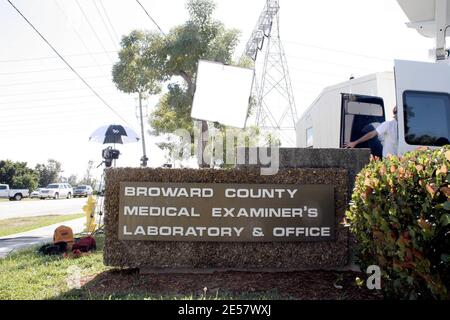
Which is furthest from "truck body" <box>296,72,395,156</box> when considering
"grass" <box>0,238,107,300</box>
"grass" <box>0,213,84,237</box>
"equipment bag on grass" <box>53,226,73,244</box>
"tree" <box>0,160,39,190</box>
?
"tree" <box>0,160,39,190</box>

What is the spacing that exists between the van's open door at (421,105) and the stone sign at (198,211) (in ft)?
8.50

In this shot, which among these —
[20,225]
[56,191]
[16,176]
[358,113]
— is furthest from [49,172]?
[358,113]

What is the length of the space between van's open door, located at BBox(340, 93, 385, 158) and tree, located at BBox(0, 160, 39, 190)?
2257 inches

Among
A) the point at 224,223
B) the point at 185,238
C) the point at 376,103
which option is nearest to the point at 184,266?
the point at 185,238

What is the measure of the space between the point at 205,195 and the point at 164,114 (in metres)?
11.0

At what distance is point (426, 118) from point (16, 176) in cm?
6091

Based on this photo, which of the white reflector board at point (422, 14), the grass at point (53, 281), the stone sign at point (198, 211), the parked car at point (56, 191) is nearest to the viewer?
the grass at point (53, 281)

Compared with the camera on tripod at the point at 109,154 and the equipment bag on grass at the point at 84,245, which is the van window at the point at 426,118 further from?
the camera on tripod at the point at 109,154

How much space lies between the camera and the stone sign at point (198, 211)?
4918 mm

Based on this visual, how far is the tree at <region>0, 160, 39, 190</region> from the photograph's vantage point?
5756 cm

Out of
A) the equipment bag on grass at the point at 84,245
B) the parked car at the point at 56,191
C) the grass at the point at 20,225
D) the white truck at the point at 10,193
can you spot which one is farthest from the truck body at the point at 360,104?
the parked car at the point at 56,191

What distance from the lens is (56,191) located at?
156 feet

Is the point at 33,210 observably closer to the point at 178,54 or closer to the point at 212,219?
the point at 178,54

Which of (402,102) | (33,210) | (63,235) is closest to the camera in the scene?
(402,102)
